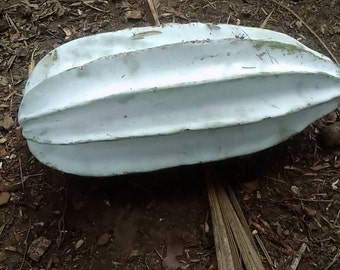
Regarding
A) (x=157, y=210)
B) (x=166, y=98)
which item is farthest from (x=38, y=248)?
(x=166, y=98)

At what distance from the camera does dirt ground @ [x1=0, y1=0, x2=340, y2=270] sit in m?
1.02

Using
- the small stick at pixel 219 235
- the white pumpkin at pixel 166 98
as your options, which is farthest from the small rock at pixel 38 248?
the small stick at pixel 219 235

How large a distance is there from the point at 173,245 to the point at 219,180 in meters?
0.13

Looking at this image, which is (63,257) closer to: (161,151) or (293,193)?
(161,151)

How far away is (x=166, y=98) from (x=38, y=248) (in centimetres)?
31

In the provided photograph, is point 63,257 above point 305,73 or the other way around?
→ the other way around

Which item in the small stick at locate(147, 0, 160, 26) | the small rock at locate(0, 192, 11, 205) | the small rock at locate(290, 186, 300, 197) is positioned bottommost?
the small rock at locate(0, 192, 11, 205)

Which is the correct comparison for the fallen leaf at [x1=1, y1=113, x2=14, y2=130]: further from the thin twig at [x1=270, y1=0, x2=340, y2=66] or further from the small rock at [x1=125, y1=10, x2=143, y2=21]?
the thin twig at [x1=270, y1=0, x2=340, y2=66]

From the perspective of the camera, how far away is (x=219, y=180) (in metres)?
1.07

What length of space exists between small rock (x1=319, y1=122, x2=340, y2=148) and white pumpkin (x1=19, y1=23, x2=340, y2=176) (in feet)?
0.30

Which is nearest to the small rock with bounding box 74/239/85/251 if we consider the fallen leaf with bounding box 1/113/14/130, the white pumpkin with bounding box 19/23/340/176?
the white pumpkin with bounding box 19/23/340/176

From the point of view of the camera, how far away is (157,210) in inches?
41.5

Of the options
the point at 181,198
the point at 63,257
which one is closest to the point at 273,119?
the point at 181,198

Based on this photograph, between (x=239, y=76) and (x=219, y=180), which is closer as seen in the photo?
(x=239, y=76)
